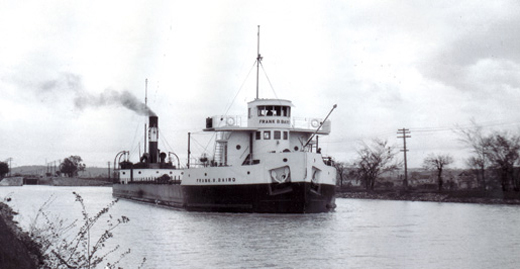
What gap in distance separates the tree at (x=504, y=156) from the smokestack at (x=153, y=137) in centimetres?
3468

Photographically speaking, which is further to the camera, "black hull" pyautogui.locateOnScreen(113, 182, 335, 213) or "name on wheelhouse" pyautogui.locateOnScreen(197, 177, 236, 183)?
"name on wheelhouse" pyautogui.locateOnScreen(197, 177, 236, 183)

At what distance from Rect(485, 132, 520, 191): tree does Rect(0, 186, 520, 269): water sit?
23.4m

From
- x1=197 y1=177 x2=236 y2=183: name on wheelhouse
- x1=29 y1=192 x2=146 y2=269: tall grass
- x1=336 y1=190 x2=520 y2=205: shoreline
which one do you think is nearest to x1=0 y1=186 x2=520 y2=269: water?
x1=29 y1=192 x2=146 y2=269: tall grass

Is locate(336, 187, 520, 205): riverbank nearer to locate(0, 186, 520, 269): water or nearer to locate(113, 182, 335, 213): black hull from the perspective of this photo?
locate(0, 186, 520, 269): water

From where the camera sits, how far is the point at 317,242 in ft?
65.9

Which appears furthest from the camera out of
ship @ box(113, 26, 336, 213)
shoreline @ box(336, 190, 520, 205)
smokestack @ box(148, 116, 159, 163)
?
smokestack @ box(148, 116, 159, 163)

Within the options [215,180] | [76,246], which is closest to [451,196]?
[215,180]

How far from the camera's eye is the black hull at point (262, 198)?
2969 centimetres

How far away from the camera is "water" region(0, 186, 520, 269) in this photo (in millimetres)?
15750

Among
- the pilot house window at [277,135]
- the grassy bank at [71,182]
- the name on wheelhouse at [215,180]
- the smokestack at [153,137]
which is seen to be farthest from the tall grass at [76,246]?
the grassy bank at [71,182]

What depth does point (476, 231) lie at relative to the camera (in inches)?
937

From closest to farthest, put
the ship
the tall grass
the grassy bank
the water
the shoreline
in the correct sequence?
the tall grass < the water < the ship < the shoreline < the grassy bank

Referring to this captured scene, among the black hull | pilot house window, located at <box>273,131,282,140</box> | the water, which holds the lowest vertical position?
the water

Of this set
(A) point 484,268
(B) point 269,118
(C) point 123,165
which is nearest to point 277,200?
(B) point 269,118
